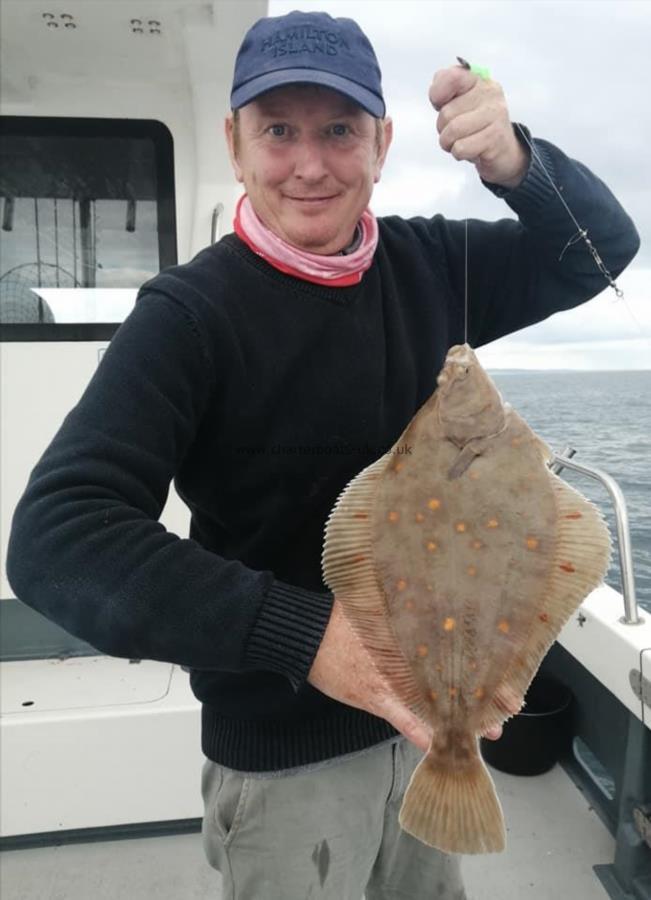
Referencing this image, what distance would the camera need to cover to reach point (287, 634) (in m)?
1.36

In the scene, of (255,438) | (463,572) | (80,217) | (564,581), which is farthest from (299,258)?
(80,217)

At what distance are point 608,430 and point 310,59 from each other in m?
5.91

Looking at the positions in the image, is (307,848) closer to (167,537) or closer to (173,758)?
(167,537)

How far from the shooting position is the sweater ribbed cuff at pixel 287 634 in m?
1.35

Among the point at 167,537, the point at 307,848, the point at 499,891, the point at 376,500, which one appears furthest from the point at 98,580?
the point at 499,891

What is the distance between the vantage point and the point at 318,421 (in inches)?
69.9

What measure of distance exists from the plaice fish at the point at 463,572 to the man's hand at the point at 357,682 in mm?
20

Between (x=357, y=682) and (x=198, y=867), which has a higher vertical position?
(x=357, y=682)

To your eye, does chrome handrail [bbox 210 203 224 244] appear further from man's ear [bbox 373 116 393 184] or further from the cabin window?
man's ear [bbox 373 116 393 184]

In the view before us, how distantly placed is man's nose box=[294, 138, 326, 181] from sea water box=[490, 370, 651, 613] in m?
2.24

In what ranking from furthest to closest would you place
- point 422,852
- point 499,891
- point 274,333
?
point 499,891 < point 422,852 < point 274,333

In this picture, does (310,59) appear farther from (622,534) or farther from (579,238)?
(622,534)

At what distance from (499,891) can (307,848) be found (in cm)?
176

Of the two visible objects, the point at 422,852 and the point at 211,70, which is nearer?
the point at 422,852
